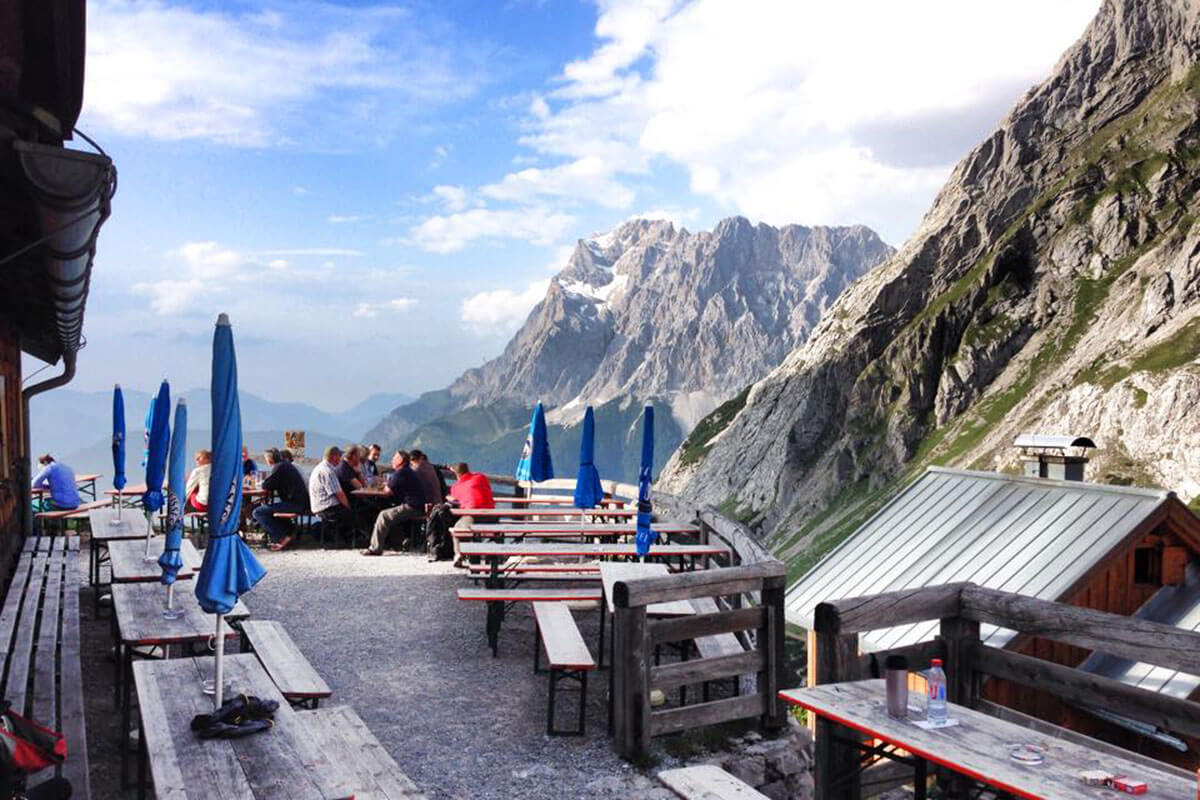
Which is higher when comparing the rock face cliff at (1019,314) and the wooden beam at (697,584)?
the rock face cliff at (1019,314)

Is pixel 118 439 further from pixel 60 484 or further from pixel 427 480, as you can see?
pixel 427 480

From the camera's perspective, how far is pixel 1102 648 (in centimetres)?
507

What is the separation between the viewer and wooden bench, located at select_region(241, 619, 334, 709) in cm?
623

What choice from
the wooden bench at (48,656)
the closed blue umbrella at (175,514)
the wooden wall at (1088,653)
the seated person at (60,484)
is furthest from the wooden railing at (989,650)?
the seated person at (60,484)

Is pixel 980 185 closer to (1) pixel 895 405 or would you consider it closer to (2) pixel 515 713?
(1) pixel 895 405

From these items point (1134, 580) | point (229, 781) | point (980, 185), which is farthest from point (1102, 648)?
point (980, 185)

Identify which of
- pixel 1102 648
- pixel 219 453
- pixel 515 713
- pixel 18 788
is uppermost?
pixel 219 453

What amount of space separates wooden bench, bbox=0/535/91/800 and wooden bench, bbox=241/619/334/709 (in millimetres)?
1100

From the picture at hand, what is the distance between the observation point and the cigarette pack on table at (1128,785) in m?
3.87

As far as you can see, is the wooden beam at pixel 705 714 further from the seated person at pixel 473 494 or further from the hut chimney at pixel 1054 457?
the seated person at pixel 473 494

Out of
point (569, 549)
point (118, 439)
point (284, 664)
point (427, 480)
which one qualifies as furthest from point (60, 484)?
point (284, 664)

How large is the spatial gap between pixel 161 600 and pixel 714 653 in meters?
4.22

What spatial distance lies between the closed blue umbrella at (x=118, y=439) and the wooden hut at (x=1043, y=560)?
8.11 m

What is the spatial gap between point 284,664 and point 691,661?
2.79 metres
